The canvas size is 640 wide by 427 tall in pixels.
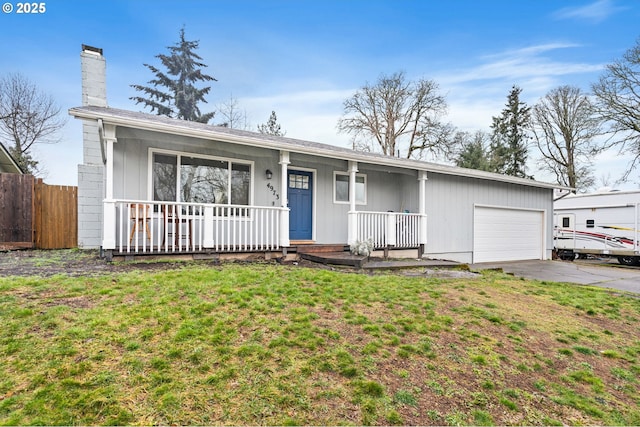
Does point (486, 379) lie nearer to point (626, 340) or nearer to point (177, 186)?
point (626, 340)

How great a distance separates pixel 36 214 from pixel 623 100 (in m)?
23.8

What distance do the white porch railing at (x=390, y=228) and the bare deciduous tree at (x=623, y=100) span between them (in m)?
14.2

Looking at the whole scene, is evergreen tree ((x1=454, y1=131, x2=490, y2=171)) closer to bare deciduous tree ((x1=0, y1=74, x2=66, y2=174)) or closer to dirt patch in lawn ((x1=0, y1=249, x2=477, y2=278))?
dirt patch in lawn ((x1=0, y1=249, x2=477, y2=278))

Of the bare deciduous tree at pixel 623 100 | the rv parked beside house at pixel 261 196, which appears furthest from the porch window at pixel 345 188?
the bare deciduous tree at pixel 623 100

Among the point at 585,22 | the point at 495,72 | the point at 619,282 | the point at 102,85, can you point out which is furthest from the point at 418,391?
the point at 495,72

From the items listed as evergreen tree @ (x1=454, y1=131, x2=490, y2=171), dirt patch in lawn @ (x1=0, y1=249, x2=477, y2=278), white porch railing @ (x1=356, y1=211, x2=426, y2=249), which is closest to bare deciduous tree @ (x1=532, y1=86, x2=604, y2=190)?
evergreen tree @ (x1=454, y1=131, x2=490, y2=171)

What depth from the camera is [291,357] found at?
2.78 metres

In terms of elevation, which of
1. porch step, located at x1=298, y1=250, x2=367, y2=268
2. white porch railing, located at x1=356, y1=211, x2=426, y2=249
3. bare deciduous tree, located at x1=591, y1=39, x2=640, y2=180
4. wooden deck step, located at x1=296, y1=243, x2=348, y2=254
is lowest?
porch step, located at x1=298, y1=250, x2=367, y2=268

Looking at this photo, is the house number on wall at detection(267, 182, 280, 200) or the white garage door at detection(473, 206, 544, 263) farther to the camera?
the white garage door at detection(473, 206, 544, 263)

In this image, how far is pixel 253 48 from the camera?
17625mm

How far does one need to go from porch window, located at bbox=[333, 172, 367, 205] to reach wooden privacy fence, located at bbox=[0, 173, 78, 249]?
7.12m

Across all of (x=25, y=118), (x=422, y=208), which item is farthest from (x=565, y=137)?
(x=25, y=118)

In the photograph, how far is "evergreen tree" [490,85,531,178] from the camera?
25.3 metres

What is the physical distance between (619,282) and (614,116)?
12.8m
